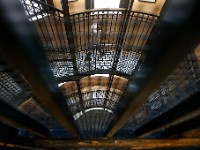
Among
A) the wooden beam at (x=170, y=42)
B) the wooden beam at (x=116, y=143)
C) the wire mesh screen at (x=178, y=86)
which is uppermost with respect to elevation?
the wire mesh screen at (x=178, y=86)

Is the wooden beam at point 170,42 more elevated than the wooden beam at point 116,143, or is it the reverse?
the wooden beam at point 116,143

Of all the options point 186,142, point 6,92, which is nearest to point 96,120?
point 6,92

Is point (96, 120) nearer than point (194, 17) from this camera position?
No

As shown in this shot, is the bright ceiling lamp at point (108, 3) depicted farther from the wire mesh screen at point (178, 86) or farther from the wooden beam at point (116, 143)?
the wooden beam at point (116, 143)

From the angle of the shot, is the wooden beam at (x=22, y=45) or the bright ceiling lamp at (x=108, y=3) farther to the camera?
the bright ceiling lamp at (x=108, y=3)

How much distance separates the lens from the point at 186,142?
3.03 m

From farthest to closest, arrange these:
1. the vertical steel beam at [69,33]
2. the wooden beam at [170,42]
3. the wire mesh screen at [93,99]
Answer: the wire mesh screen at [93,99] < the vertical steel beam at [69,33] < the wooden beam at [170,42]

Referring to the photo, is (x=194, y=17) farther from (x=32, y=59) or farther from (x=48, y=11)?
(x=48, y=11)

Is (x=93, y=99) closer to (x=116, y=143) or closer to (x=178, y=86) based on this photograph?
(x=116, y=143)

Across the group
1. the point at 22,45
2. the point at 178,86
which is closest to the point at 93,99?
the point at 178,86

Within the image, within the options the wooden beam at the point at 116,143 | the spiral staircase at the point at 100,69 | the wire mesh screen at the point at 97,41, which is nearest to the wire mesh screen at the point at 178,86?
the spiral staircase at the point at 100,69

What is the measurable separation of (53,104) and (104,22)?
1.58 metres

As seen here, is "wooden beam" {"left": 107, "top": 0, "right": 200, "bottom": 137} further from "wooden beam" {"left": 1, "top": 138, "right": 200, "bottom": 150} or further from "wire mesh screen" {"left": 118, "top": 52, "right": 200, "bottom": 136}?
"wooden beam" {"left": 1, "top": 138, "right": 200, "bottom": 150}

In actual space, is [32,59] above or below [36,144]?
below
